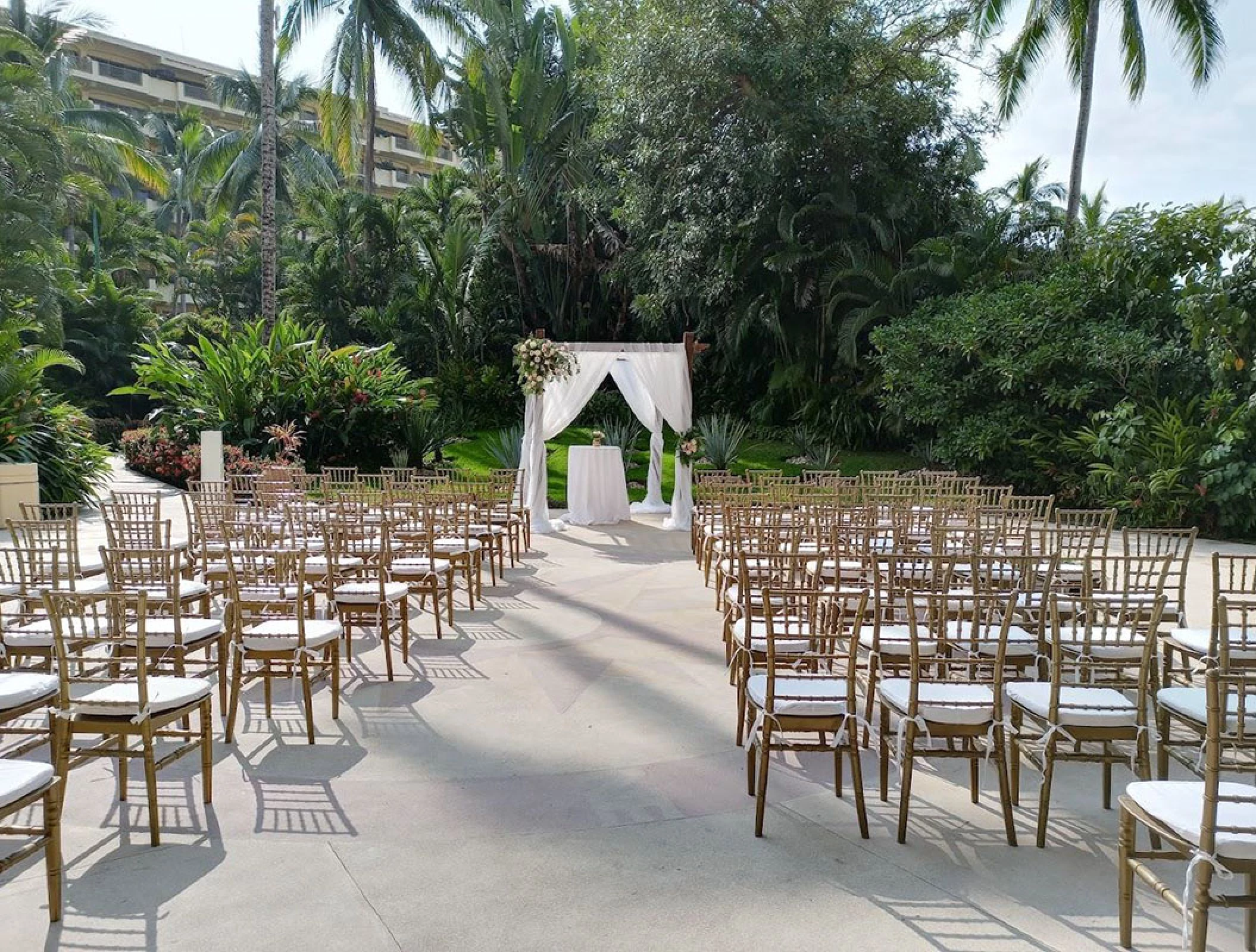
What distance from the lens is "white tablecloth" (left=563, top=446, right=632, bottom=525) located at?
43.8ft

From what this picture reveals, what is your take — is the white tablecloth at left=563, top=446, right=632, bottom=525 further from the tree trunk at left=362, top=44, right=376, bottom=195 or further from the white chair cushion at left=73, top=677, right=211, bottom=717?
the tree trunk at left=362, top=44, right=376, bottom=195

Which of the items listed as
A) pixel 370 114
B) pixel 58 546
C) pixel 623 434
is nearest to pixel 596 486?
pixel 623 434

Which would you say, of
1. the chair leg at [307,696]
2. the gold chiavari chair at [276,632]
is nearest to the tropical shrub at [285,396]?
the gold chiavari chair at [276,632]

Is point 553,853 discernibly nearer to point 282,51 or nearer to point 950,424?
point 950,424

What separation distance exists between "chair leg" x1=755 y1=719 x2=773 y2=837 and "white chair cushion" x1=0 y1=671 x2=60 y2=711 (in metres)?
2.91

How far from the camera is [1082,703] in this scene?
373 cm

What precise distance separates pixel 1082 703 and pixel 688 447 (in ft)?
30.8

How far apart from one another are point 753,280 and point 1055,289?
7.11 metres

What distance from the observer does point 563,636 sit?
7.02m

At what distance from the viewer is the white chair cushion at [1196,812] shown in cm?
261

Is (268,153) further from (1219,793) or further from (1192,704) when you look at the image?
(1219,793)

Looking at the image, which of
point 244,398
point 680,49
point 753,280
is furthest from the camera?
point 753,280

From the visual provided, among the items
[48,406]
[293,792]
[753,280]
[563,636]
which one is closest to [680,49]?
[753,280]

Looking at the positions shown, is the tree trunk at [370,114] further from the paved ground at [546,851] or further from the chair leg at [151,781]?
A: the chair leg at [151,781]
